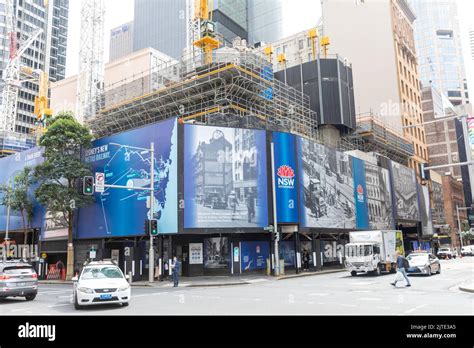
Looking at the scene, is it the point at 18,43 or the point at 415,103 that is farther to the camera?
the point at 18,43

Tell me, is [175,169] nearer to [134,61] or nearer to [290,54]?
[134,61]

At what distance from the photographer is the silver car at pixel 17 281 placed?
18.8 m

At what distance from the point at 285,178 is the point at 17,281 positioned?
76.3 ft

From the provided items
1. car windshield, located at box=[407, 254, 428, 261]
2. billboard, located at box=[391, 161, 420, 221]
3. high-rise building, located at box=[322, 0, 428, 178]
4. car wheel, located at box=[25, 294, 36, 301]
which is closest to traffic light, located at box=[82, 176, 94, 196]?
car wheel, located at box=[25, 294, 36, 301]

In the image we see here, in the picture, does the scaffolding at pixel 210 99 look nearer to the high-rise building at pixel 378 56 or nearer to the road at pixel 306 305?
the road at pixel 306 305

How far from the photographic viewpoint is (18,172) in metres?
48.5

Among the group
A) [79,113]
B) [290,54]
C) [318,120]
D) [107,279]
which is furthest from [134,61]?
[107,279]

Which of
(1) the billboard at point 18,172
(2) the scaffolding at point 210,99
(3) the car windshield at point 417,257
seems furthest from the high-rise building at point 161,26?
(3) the car windshield at point 417,257

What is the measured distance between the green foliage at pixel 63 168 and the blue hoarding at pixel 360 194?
27.6m

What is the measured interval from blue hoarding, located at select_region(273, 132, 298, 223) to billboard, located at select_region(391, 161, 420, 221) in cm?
2586

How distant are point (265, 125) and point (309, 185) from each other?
22.1 ft

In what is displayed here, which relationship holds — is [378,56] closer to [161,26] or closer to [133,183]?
[133,183]

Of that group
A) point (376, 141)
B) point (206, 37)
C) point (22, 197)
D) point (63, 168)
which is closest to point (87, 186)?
point (63, 168)
